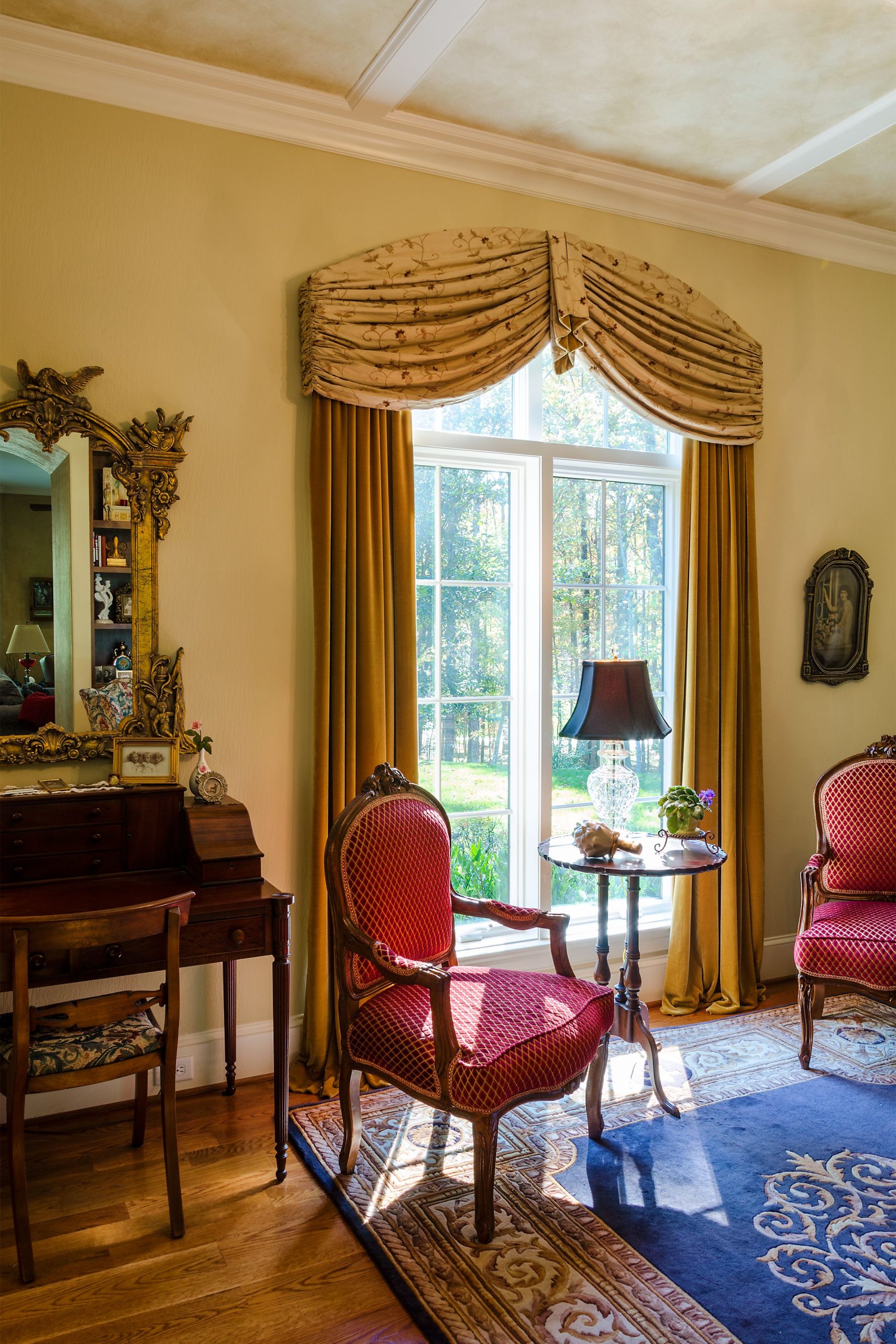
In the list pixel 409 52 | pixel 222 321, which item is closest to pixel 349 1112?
pixel 222 321

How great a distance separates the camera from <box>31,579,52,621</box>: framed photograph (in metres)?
2.97

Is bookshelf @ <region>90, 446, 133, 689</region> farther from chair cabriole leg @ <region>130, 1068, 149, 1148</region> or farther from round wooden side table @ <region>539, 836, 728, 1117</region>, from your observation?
round wooden side table @ <region>539, 836, 728, 1117</region>

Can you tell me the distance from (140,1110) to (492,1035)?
45.4 inches

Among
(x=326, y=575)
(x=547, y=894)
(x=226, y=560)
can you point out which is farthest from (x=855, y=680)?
(x=226, y=560)

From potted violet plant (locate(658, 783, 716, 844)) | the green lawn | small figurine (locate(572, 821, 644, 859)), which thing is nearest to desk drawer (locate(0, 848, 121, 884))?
the green lawn

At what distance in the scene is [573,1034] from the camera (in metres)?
2.60

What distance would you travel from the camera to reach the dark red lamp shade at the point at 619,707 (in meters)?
3.32

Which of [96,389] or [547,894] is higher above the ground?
[96,389]

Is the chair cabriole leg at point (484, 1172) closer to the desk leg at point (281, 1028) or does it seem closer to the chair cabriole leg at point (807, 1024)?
the desk leg at point (281, 1028)

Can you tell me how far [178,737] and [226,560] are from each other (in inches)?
24.5

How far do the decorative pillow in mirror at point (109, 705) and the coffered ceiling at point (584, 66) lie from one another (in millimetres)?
1982

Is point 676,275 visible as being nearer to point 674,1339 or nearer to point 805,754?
point 805,754

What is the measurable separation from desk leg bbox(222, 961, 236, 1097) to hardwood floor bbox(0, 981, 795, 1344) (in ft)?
0.58

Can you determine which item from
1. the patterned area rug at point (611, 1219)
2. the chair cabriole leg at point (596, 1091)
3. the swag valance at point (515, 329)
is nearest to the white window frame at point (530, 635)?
the swag valance at point (515, 329)
